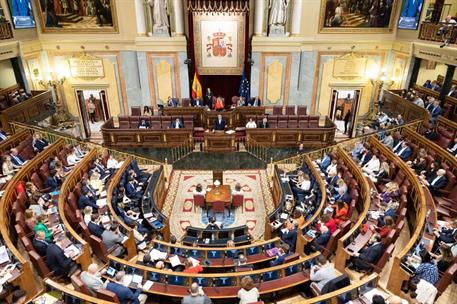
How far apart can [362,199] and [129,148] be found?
874 centimetres

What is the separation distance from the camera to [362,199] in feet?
27.3

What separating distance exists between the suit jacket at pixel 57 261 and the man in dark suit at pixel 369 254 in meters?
5.31

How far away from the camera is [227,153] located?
1252 cm

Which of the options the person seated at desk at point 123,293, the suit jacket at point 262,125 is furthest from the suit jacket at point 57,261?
the suit jacket at point 262,125

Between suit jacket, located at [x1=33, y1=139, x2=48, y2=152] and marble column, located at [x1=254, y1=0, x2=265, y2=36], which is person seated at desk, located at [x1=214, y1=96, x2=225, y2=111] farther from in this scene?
suit jacket, located at [x1=33, y1=139, x2=48, y2=152]

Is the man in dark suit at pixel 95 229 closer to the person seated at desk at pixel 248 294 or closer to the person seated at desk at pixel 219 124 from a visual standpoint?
the person seated at desk at pixel 248 294

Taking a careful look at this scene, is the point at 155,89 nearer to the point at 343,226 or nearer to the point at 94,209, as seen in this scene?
the point at 94,209

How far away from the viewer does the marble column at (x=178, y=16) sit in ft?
46.3

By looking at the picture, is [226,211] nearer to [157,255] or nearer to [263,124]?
[157,255]

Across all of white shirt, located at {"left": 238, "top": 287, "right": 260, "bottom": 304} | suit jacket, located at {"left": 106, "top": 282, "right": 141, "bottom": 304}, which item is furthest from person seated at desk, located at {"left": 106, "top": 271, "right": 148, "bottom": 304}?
white shirt, located at {"left": 238, "top": 287, "right": 260, "bottom": 304}

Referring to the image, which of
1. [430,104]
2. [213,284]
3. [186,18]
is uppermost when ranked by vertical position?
[186,18]

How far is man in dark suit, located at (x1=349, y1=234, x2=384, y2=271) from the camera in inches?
236

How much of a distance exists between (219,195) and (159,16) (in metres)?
9.11

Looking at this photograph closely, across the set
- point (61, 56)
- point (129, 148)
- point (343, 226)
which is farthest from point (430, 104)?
point (61, 56)
